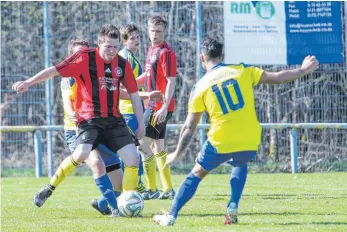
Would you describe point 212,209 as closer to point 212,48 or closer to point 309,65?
point 212,48

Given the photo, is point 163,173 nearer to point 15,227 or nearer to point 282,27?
point 15,227

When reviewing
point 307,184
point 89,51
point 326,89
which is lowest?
point 307,184

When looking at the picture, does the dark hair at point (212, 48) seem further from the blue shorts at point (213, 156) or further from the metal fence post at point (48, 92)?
the metal fence post at point (48, 92)

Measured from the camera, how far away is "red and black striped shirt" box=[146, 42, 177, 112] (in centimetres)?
1099

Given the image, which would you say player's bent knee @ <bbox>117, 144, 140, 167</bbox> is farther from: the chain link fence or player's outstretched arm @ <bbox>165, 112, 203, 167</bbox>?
the chain link fence

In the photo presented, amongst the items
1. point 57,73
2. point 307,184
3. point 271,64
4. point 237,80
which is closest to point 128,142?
point 57,73

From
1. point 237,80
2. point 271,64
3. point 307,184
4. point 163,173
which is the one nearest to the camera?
point 237,80

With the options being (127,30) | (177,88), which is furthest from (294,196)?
(177,88)

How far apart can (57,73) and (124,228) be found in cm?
175

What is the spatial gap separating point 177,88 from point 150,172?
6.01 m

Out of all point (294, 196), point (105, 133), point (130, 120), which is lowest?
point (294, 196)

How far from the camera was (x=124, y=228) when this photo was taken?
795cm

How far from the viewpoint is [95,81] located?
893cm

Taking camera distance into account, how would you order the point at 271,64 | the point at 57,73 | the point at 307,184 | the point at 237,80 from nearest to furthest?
1. the point at 237,80
2. the point at 57,73
3. the point at 307,184
4. the point at 271,64
